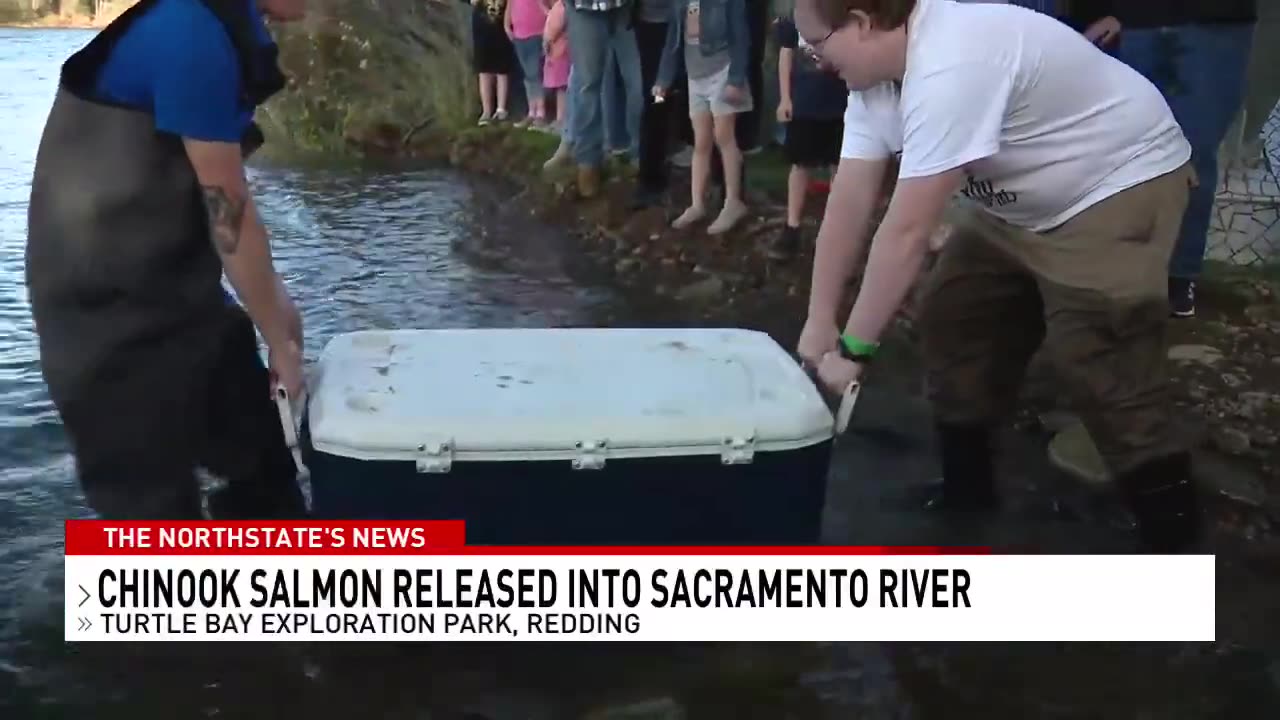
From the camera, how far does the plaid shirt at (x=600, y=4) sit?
6.50m

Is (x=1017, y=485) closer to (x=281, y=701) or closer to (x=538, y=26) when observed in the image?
(x=281, y=701)

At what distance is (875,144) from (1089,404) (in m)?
0.68

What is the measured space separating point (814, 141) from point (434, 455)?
367cm

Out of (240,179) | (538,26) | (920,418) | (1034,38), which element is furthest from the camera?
(538,26)

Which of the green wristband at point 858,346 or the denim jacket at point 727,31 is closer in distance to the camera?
the green wristband at point 858,346

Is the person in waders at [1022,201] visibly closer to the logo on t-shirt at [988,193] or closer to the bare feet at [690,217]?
the logo on t-shirt at [988,193]

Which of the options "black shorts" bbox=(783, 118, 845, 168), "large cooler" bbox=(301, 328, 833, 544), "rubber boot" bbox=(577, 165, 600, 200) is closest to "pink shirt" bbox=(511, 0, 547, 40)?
"rubber boot" bbox=(577, 165, 600, 200)

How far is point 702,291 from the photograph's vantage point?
5.45m

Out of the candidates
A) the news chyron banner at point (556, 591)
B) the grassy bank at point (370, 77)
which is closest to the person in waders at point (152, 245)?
the news chyron banner at point (556, 591)

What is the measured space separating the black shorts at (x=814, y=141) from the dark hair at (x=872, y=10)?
3297mm

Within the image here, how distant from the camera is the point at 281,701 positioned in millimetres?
2422

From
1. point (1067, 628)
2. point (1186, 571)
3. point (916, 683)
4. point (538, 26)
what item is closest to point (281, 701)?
point (916, 683)

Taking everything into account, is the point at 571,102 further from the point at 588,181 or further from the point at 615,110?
the point at 588,181

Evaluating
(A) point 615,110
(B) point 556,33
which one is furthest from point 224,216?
(B) point 556,33
